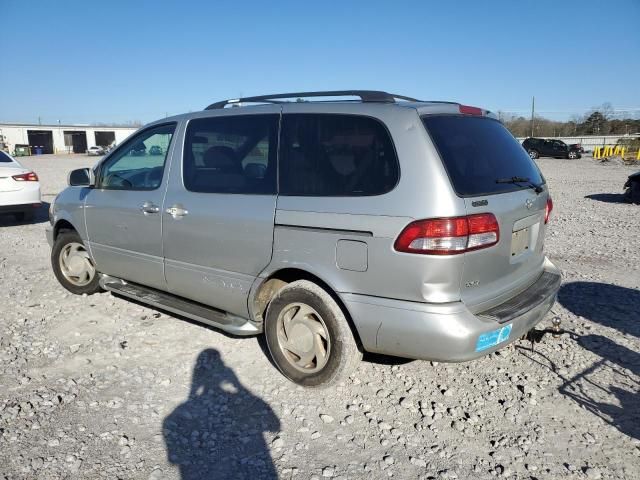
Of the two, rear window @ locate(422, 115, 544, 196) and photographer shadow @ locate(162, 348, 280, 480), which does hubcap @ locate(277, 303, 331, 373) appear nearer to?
photographer shadow @ locate(162, 348, 280, 480)

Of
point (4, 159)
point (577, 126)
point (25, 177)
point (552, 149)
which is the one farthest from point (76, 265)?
point (577, 126)

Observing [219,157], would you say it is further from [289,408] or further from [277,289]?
[289,408]

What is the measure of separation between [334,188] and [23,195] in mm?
8315

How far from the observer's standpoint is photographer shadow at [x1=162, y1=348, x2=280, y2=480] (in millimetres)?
2574

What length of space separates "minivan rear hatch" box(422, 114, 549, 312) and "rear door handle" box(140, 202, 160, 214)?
2.35 m

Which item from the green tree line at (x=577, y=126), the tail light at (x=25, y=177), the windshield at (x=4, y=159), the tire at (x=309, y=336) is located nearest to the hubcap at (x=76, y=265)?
the tire at (x=309, y=336)

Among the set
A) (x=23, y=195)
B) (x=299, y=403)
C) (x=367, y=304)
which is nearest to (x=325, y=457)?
(x=299, y=403)

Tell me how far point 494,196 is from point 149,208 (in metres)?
2.77

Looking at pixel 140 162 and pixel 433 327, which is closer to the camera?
pixel 433 327

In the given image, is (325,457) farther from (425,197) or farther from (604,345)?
(604,345)

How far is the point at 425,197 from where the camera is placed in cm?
272

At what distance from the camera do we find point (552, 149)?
3869 cm

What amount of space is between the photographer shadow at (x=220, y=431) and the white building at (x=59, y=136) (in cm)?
6927

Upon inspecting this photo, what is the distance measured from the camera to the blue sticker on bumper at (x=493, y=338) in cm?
282
